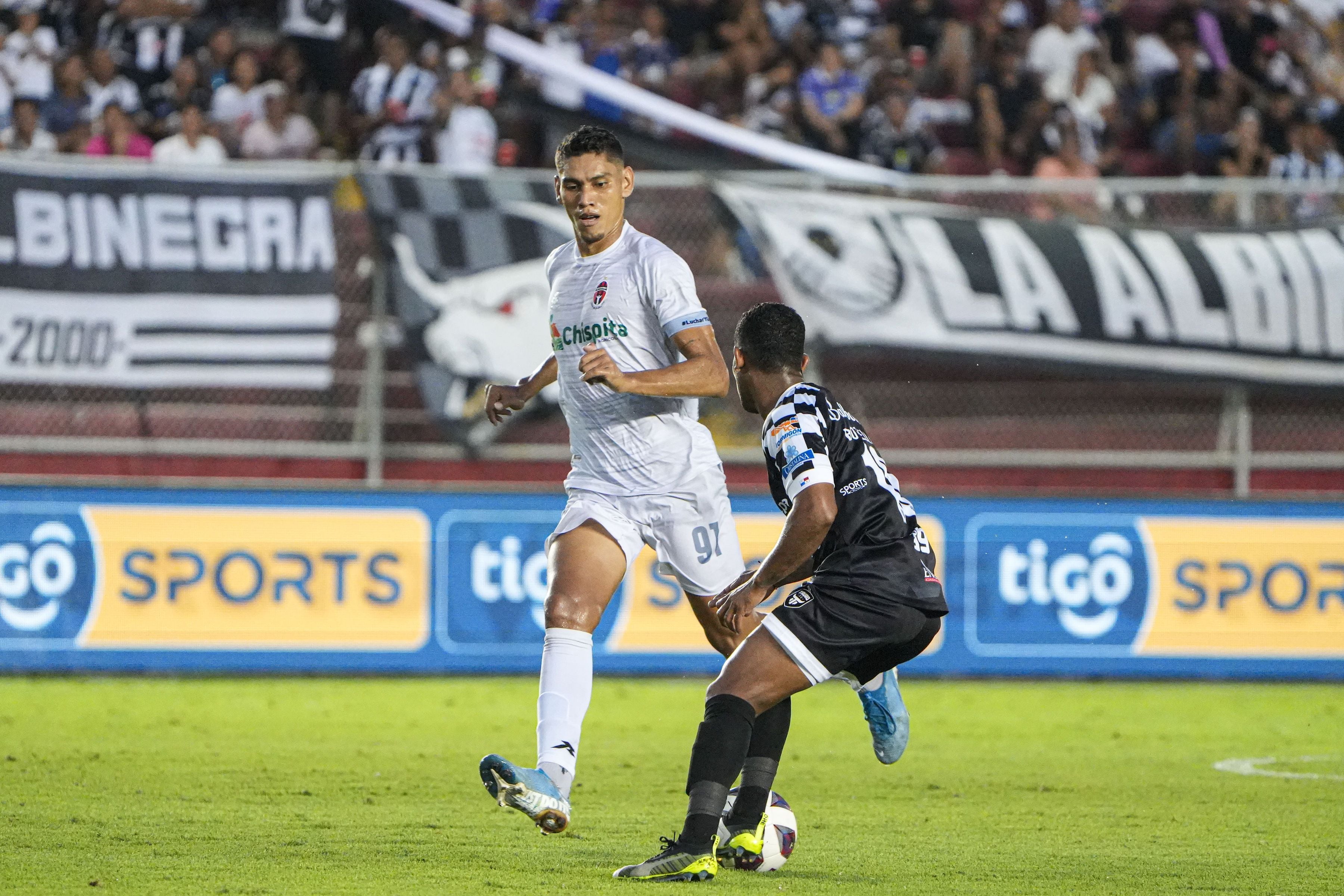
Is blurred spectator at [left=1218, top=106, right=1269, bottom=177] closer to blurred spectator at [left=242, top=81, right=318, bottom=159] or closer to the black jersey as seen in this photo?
blurred spectator at [left=242, top=81, right=318, bottom=159]

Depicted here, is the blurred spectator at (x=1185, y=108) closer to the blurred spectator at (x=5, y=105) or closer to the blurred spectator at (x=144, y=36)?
the blurred spectator at (x=144, y=36)

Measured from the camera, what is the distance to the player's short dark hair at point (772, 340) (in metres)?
5.25

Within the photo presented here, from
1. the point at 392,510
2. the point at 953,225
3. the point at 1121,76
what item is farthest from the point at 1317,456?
the point at 392,510

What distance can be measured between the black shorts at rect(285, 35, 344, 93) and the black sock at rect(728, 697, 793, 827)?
1032 cm

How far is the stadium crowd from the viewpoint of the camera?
13734 millimetres

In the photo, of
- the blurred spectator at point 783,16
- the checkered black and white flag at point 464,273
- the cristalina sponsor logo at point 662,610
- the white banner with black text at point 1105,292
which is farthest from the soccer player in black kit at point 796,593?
the blurred spectator at point 783,16

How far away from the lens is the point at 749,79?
15156 millimetres

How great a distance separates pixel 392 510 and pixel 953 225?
429 centimetres

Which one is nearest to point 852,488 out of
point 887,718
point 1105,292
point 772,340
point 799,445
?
point 799,445

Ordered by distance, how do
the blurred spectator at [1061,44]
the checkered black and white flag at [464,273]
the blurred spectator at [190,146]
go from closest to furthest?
the checkered black and white flag at [464,273]
the blurred spectator at [190,146]
the blurred spectator at [1061,44]

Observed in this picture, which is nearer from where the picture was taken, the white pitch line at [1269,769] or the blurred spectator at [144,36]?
the white pitch line at [1269,769]

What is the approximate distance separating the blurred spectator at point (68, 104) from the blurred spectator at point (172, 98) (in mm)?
471

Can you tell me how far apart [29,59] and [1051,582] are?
28.8 feet

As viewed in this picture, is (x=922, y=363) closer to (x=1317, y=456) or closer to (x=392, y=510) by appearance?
(x=1317, y=456)
